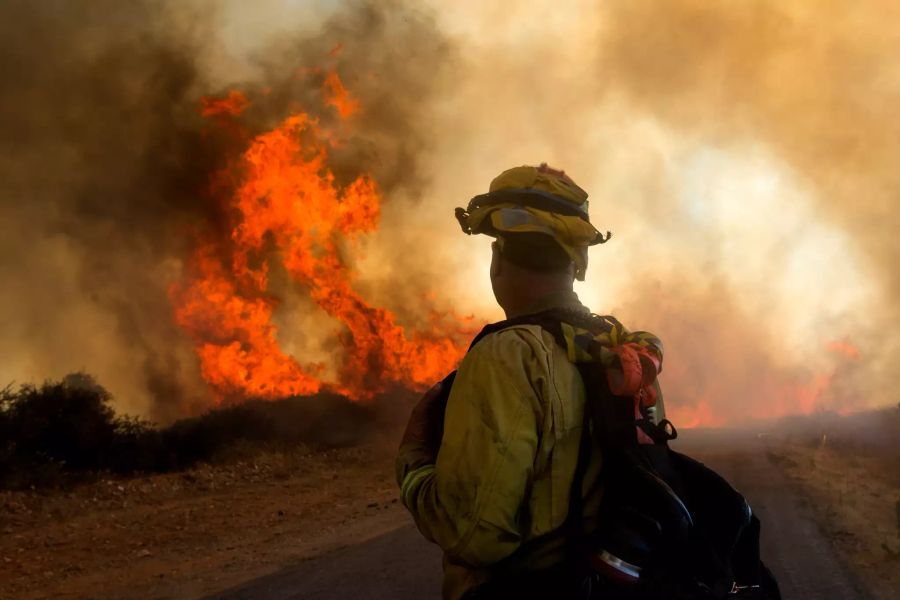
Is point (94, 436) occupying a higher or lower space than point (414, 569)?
higher

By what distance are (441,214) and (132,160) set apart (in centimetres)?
→ 1135

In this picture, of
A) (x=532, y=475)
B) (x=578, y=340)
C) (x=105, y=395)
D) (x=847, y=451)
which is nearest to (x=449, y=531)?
(x=532, y=475)

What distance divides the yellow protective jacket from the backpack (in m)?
0.04

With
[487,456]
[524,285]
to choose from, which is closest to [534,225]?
[524,285]

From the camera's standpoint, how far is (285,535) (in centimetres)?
802

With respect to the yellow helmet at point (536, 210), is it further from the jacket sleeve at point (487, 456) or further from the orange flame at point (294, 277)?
the orange flame at point (294, 277)

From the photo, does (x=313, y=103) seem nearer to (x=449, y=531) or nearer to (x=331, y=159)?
(x=331, y=159)

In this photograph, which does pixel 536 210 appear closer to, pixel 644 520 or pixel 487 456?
pixel 487 456

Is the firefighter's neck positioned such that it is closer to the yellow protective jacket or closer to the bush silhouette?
the yellow protective jacket

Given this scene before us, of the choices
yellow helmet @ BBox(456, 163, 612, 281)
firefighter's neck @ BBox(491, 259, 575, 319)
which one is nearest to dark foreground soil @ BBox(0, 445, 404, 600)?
firefighter's neck @ BBox(491, 259, 575, 319)

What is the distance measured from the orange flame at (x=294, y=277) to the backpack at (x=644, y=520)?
61.3 ft

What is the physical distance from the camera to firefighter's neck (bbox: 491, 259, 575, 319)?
1.96 m

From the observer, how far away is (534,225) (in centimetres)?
189

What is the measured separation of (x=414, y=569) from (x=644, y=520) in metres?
4.90
